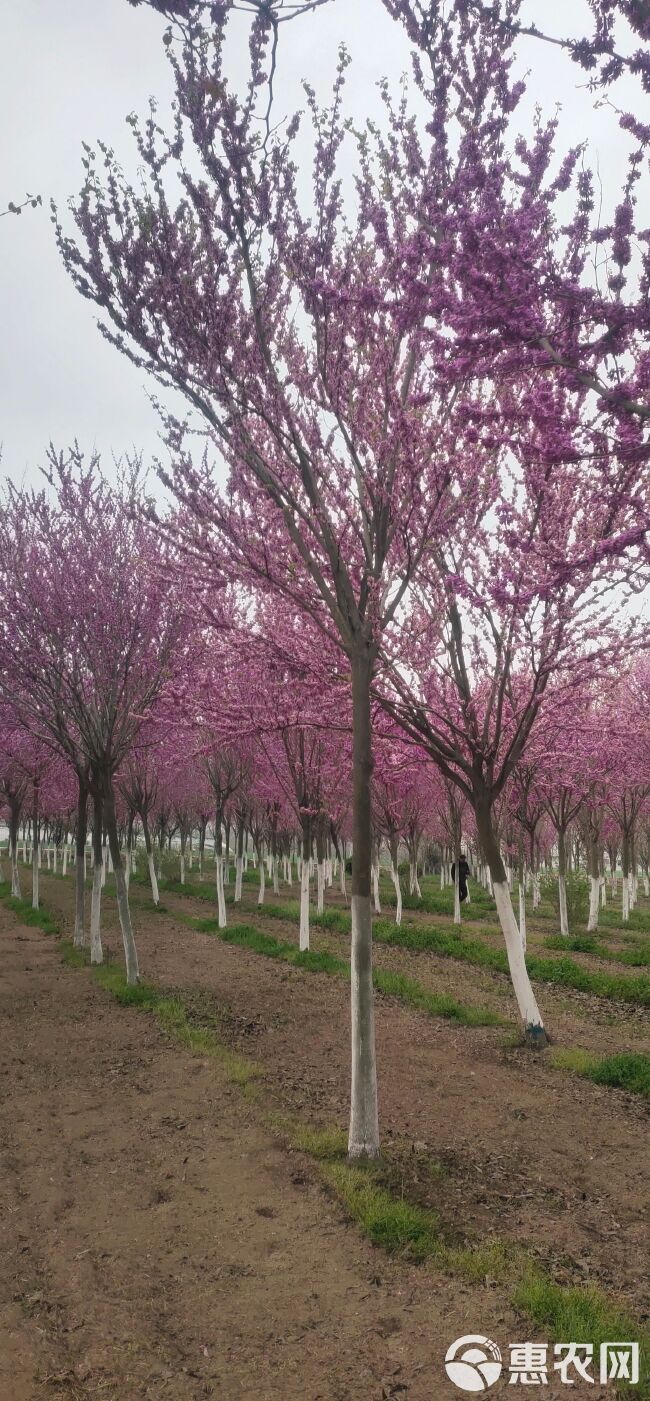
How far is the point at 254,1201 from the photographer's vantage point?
5969 mm

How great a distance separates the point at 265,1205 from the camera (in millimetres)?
5902

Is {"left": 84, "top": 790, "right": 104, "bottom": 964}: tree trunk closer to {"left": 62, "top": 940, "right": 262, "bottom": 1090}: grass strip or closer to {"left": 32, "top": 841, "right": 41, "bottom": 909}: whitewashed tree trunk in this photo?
{"left": 62, "top": 940, "right": 262, "bottom": 1090}: grass strip

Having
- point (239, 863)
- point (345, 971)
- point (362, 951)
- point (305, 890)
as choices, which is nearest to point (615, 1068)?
point (362, 951)

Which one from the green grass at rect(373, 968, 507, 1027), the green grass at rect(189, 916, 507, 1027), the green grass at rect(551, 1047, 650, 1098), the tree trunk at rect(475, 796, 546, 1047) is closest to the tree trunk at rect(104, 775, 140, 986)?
the green grass at rect(189, 916, 507, 1027)

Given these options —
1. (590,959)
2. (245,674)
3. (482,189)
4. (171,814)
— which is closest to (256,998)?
(245,674)

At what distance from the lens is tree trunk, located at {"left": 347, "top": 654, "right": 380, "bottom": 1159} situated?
6621 millimetres

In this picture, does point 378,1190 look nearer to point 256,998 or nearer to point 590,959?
point 256,998

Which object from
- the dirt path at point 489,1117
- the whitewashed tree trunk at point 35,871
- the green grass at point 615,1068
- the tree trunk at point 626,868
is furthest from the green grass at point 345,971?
the tree trunk at point 626,868

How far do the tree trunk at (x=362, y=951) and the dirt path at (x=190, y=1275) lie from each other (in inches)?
24.0

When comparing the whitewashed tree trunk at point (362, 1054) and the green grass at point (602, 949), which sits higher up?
the whitewashed tree trunk at point (362, 1054)

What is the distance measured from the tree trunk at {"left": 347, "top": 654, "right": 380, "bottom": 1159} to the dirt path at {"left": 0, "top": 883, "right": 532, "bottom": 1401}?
24.0 inches

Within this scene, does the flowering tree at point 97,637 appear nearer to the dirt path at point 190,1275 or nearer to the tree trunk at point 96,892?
the tree trunk at point 96,892

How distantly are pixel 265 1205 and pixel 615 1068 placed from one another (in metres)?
4.98

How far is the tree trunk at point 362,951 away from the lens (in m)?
6.62
